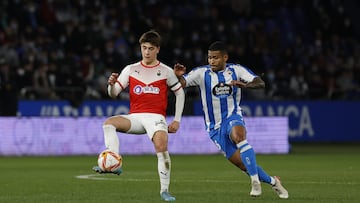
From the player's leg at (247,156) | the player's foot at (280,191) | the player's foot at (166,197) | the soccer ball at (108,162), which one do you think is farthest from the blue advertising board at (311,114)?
the soccer ball at (108,162)

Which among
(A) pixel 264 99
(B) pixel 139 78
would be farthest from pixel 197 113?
(B) pixel 139 78

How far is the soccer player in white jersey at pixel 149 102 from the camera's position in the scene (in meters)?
11.6

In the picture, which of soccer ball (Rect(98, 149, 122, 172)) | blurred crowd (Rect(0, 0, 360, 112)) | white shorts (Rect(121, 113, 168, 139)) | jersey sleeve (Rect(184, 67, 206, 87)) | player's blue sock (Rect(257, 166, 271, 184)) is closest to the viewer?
soccer ball (Rect(98, 149, 122, 172))

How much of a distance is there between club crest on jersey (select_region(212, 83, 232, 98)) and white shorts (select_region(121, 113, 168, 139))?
1.02 metres

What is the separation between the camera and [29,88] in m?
25.3

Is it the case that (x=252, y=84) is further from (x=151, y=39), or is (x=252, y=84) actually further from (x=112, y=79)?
(x=112, y=79)

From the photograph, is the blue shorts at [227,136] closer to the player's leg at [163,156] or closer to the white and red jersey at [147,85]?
the white and red jersey at [147,85]

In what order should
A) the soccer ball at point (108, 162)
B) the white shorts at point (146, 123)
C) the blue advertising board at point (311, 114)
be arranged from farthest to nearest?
1. the blue advertising board at point (311, 114)
2. the white shorts at point (146, 123)
3. the soccer ball at point (108, 162)

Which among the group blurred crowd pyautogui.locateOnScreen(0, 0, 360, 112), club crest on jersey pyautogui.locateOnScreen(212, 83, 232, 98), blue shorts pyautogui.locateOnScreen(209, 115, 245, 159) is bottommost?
blue shorts pyautogui.locateOnScreen(209, 115, 245, 159)

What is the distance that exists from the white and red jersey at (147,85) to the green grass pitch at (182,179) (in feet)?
3.59

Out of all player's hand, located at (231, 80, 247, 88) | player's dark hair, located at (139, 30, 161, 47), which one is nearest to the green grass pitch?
player's hand, located at (231, 80, 247, 88)

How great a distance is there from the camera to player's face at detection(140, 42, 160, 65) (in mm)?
11797

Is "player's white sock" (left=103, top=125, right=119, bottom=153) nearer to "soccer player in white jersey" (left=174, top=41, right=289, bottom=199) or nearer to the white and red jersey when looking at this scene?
the white and red jersey

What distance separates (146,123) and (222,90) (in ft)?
4.26
